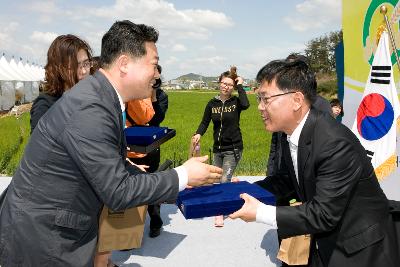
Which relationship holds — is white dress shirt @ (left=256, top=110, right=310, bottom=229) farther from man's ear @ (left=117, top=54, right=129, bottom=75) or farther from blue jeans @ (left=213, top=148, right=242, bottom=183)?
blue jeans @ (left=213, top=148, right=242, bottom=183)

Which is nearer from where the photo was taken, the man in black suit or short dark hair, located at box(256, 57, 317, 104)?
the man in black suit

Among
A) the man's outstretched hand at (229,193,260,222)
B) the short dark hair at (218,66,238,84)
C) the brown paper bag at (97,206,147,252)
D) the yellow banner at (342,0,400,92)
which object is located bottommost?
the brown paper bag at (97,206,147,252)

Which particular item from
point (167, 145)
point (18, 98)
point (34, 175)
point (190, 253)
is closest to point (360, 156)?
point (34, 175)

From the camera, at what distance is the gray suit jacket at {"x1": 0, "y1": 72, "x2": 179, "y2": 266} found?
5.24ft

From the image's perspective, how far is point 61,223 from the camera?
5.72ft

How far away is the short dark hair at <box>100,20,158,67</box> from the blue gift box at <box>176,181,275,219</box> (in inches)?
30.9

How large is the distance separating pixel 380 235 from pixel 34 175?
1.76 meters

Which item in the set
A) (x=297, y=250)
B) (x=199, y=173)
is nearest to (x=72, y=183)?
(x=199, y=173)

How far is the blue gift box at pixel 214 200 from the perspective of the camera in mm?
1888

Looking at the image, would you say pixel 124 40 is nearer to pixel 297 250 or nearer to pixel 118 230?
pixel 118 230

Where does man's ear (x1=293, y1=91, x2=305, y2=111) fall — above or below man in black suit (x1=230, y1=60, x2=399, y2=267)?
above

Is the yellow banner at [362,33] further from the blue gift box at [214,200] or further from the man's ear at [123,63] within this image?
the man's ear at [123,63]

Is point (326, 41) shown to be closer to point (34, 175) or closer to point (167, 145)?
point (167, 145)

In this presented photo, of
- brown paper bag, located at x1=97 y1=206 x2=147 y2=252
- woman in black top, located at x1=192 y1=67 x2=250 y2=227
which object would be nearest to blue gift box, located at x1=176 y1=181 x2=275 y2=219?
brown paper bag, located at x1=97 y1=206 x2=147 y2=252
